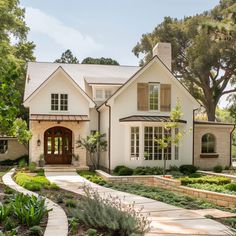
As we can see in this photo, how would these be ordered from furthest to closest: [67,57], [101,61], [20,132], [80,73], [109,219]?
[67,57]
[101,61]
[80,73]
[20,132]
[109,219]

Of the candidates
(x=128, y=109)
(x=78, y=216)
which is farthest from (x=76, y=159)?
(x=78, y=216)

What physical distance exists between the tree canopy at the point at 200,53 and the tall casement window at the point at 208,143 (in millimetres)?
10699

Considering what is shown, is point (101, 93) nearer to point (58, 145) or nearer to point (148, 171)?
point (58, 145)

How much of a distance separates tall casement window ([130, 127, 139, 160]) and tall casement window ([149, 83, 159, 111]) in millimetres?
1876

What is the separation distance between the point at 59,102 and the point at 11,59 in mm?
4112

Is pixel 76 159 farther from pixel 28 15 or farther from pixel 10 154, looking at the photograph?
pixel 28 15

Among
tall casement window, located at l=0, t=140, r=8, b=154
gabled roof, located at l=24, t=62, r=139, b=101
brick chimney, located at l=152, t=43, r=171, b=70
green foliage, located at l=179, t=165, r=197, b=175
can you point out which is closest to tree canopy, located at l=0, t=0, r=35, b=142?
gabled roof, located at l=24, t=62, r=139, b=101

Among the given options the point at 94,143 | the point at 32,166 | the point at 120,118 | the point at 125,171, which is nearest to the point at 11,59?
the point at 32,166

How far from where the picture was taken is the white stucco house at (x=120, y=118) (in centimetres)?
2141

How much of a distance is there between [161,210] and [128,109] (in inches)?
504

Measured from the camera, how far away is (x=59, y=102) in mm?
23828

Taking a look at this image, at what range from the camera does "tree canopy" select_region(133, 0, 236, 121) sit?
110 feet

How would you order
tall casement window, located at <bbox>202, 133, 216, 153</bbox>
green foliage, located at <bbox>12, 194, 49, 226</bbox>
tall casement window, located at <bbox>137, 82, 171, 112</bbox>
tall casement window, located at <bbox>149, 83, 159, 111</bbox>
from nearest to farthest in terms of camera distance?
1. green foliage, located at <bbox>12, 194, 49, 226</bbox>
2. tall casement window, located at <bbox>137, 82, 171, 112</bbox>
3. tall casement window, located at <bbox>149, 83, 159, 111</bbox>
4. tall casement window, located at <bbox>202, 133, 216, 153</bbox>

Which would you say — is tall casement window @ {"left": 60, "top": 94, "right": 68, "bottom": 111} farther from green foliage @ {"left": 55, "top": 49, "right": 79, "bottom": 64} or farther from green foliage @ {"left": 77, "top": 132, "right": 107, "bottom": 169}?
green foliage @ {"left": 55, "top": 49, "right": 79, "bottom": 64}
